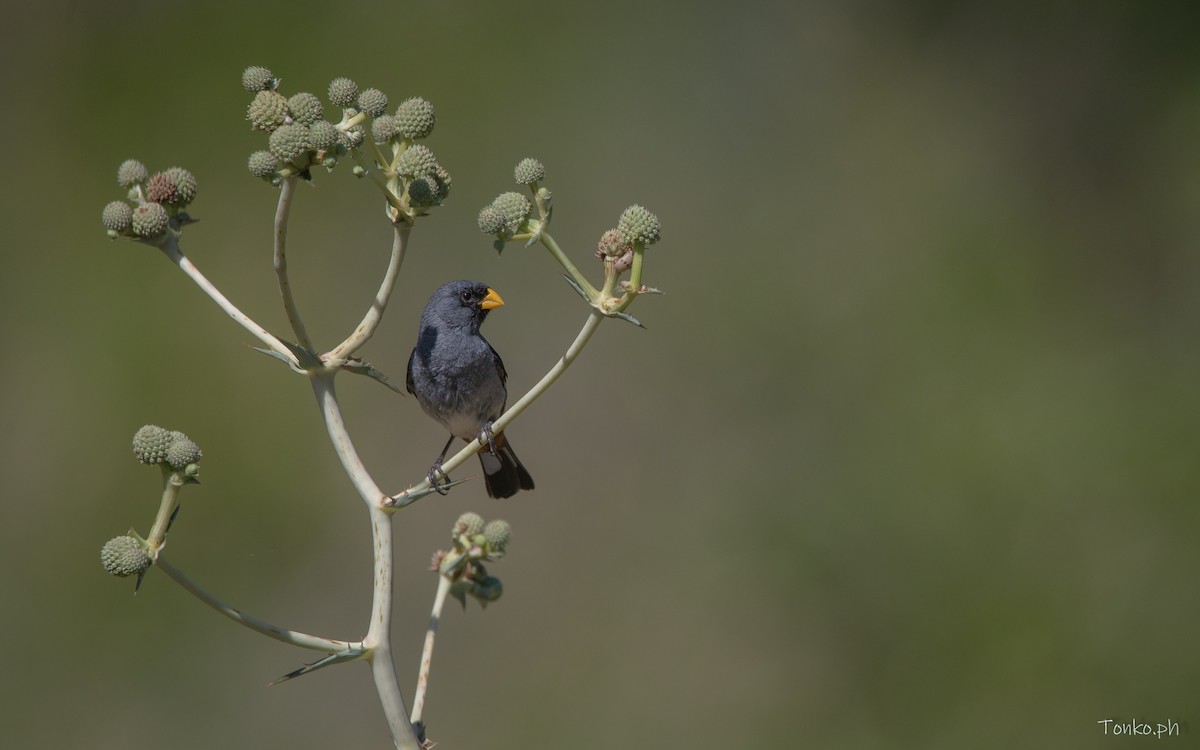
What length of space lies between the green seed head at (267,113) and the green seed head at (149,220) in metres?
0.32

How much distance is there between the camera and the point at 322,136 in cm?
255

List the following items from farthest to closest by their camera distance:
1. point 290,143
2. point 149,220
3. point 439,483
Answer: point 439,483
point 149,220
point 290,143

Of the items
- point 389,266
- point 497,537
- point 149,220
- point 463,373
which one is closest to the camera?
point 149,220

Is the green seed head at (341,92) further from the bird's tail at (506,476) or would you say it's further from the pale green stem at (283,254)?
the bird's tail at (506,476)

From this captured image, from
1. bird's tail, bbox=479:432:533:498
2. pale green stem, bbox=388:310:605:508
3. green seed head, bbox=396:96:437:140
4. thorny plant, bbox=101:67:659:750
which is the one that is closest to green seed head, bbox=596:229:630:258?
thorny plant, bbox=101:67:659:750

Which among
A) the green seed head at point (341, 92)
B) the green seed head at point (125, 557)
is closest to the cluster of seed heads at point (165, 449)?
the green seed head at point (125, 557)

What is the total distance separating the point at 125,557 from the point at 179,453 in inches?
12.2

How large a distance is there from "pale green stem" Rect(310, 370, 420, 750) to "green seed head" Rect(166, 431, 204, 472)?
1.11 ft

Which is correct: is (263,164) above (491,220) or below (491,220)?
above

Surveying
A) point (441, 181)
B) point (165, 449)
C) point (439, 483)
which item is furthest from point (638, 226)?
point (439, 483)

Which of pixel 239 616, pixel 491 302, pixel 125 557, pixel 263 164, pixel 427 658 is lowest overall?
pixel 427 658

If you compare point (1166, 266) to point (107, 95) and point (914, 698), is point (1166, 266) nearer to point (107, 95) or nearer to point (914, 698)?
point (914, 698)

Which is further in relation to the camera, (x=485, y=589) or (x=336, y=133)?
(x=485, y=589)

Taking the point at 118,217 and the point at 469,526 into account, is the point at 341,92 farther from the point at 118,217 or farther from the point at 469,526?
the point at 469,526
